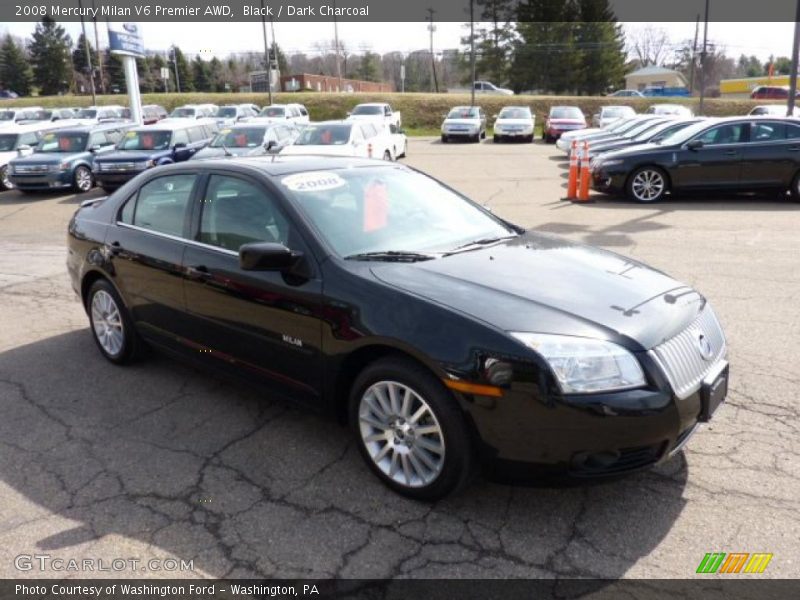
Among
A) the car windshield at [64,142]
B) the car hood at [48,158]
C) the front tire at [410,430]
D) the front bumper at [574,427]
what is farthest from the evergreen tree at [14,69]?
the front bumper at [574,427]

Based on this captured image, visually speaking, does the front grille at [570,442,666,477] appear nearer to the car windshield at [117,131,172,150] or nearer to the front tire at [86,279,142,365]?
the front tire at [86,279,142,365]

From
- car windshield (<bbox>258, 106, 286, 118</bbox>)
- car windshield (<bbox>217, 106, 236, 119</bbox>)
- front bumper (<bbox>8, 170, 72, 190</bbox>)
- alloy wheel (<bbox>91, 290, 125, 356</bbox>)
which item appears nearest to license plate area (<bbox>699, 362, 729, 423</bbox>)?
alloy wheel (<bbox>91, 290, 125, 356</bbox>)

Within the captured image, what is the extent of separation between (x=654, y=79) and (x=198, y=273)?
87094mm

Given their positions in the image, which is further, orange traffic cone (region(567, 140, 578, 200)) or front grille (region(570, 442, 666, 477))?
orange traffic cone (region(567, 140, 578, 200))

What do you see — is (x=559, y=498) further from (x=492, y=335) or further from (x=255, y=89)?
(x=255, y=89)

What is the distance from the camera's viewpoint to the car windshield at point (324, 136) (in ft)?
51.4

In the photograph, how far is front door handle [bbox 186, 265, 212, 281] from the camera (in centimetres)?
403

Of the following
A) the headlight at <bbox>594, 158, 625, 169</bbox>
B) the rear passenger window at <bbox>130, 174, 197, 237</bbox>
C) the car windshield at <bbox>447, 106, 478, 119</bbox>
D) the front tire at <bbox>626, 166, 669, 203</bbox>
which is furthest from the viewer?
the car windshield at <bbox>447, 106, 478, 119</bbox>

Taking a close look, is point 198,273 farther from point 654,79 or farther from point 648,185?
point 654,79

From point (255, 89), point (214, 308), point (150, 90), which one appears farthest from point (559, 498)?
point (150, 90)

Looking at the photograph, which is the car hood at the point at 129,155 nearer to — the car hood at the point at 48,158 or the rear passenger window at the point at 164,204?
the car hood at the point at 48,158

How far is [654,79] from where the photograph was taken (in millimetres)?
80438

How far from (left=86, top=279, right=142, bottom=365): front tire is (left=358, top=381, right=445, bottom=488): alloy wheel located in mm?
2413

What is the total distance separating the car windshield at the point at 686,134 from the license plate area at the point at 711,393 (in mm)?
9997
